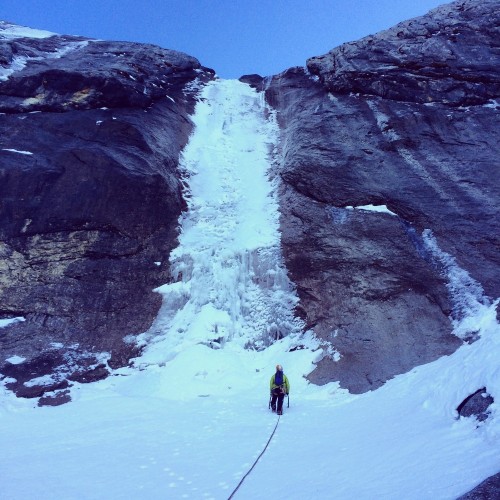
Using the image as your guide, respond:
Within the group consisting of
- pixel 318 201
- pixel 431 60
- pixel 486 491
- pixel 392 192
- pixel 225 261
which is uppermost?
pixel 431 60

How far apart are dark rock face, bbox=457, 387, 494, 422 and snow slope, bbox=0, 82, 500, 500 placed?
0.51ft

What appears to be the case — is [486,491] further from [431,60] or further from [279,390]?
[431,60]

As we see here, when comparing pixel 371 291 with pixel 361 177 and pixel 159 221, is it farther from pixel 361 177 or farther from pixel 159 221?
pixel 159 221

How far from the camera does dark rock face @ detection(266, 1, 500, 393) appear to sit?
13.5m

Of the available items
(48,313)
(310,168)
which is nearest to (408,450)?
(48,313)

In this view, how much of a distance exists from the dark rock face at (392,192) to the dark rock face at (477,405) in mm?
4111

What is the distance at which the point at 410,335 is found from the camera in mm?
13055

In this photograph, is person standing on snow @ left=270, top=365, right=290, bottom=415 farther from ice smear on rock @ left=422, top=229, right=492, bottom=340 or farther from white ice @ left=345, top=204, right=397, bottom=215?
white ice @ left=345, top=204, right=397, bottom=215

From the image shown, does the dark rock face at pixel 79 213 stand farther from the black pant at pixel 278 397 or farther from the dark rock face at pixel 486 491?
the dark rock face at pixel 486 491

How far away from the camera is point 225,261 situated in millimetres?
17031

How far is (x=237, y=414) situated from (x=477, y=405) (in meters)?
5.35

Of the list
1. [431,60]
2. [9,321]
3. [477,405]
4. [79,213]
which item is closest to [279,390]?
[477,405]

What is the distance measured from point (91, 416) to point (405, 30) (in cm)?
2303

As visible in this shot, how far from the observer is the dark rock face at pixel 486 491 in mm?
4491
